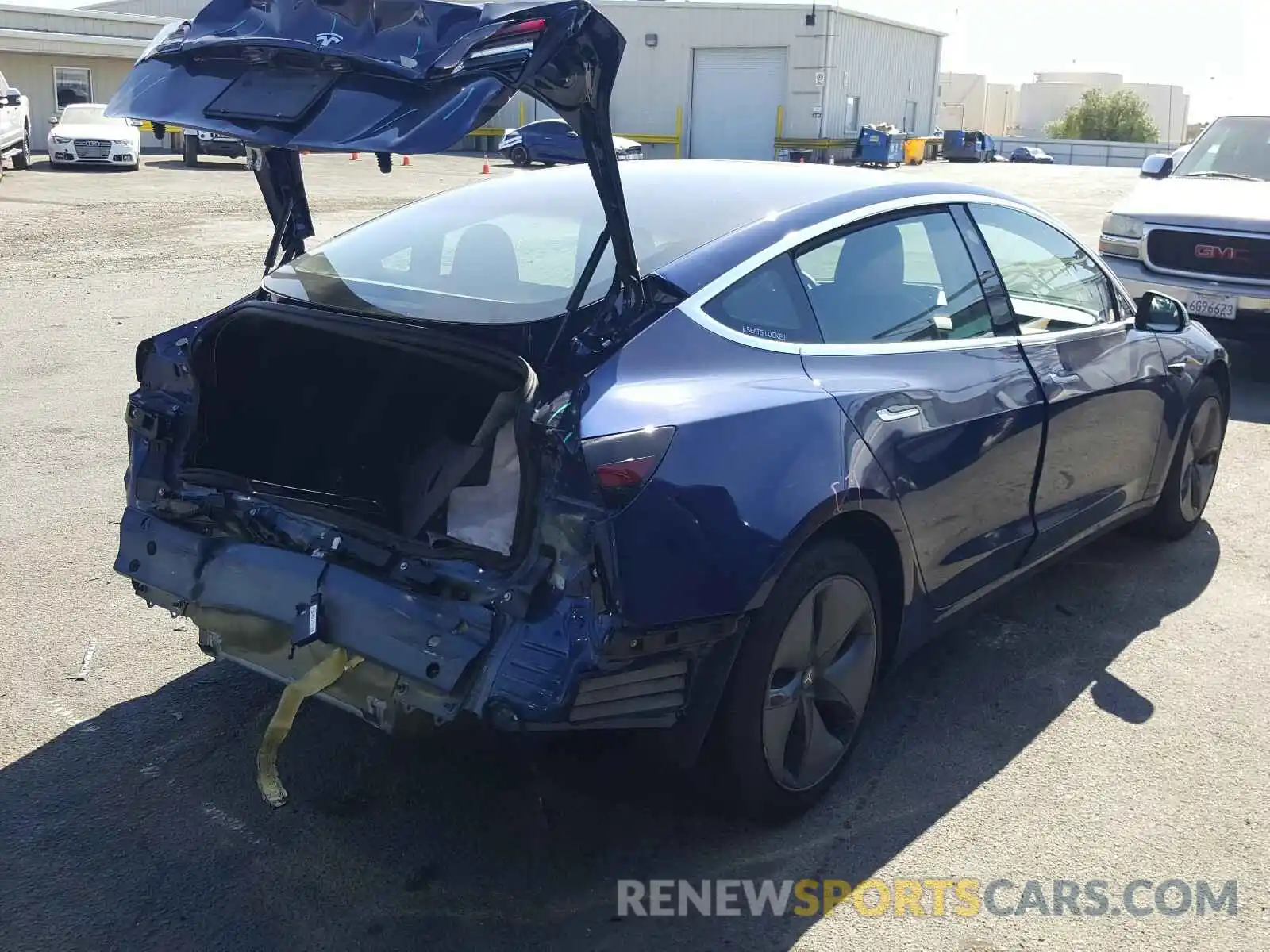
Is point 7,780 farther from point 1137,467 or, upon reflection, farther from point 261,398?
point 1137,467

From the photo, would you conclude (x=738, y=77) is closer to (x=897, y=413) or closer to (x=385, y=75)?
(x=897, y=413)

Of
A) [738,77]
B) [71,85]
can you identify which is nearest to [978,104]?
[738,77]

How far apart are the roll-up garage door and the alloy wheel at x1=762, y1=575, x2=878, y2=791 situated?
48.5 meters

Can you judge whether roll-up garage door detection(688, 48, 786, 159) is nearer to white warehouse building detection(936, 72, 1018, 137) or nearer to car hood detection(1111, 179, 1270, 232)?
car hood detection(1111, 179, 1270, 232)

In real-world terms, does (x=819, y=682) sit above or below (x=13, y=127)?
below

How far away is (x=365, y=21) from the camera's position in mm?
2824

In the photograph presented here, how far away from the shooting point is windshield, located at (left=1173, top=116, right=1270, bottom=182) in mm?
10023

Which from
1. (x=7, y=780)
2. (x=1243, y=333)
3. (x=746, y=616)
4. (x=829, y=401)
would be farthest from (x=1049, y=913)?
(x=1243, y=333)

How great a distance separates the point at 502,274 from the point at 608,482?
965 millimetres

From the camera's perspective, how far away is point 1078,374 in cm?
430

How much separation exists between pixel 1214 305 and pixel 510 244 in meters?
6.77

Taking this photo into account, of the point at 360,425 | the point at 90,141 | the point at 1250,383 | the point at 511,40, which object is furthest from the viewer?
the point at 90,141

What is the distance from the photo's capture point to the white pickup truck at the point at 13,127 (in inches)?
838

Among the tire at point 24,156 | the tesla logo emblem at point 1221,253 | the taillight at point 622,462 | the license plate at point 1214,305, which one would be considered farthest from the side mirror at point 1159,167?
the tire at point 24,156
